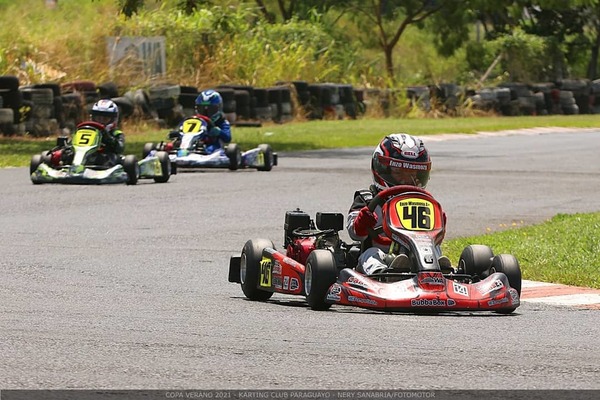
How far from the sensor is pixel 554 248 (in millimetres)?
10516

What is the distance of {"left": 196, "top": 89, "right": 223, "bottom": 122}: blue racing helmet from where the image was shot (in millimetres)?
19062

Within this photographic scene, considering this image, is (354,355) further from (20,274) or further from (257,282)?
(20,274)

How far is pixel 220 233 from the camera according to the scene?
39.5 ft

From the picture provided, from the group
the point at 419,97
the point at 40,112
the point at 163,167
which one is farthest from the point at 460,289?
the point at 419,97

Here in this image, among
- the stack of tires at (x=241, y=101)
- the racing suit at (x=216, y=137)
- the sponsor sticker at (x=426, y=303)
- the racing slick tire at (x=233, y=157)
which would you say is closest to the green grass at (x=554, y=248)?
the sponsor sticker at (x=426, y=303)

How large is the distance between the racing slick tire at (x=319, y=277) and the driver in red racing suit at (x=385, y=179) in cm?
30

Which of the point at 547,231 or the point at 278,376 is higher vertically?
the point at 278,376

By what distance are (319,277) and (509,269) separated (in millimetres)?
1080

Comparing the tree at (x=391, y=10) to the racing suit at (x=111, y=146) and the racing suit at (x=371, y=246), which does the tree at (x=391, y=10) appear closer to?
the racing suit at (x=111, y=146)

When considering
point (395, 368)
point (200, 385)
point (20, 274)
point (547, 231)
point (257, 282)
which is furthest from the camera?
point (547, 231)

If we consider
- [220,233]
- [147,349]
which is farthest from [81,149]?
[147,349]

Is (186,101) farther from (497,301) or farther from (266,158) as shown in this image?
(497,301)

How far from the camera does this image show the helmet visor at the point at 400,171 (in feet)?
26.7

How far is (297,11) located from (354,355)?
37.4 metres
